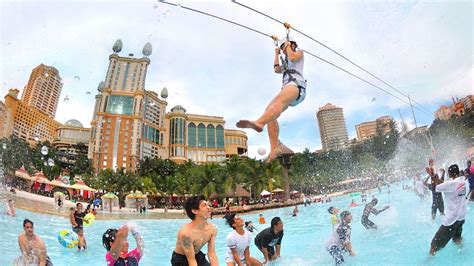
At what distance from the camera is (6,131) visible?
739 centimetres

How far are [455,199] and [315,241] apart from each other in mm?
4358

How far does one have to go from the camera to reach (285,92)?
3.99 m

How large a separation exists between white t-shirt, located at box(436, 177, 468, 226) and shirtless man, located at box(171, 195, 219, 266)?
4282 mm

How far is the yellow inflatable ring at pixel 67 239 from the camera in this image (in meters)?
7.88

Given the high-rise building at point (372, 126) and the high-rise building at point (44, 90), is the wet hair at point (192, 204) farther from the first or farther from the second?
the high-rise building at point (372, 126)

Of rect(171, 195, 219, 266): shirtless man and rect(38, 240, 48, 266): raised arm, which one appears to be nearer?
rect(171, 195, 219, 266): shirtless man

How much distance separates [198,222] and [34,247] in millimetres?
3372

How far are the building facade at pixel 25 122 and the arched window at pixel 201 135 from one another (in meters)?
4.76

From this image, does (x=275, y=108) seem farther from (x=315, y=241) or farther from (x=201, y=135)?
(x=201, y=135)

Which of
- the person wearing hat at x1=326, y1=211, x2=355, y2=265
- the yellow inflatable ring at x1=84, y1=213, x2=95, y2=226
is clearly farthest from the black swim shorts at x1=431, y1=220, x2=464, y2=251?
the yellow inflatable ring at x1=84, y1=213, x2=95, y2=226

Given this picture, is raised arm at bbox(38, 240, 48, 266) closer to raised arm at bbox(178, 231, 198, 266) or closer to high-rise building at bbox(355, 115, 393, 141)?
raised arm at bbox(178, 231, 198, 266)

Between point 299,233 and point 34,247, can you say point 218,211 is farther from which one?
point 34,247

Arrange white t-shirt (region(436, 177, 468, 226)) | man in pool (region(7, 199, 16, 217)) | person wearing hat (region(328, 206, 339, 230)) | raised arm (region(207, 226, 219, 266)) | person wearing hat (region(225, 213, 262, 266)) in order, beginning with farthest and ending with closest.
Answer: man in pool (region(7, 199, 16, 217)), person wearing hat (region(328, 206, 339, 230)), white t-shirt (region(436, 177, 468, 226)), person wearing hat (region(225, 213, 262, 266)), raised arm (region(207, 226, 219, 266))

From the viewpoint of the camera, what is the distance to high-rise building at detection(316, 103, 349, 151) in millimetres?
8859
